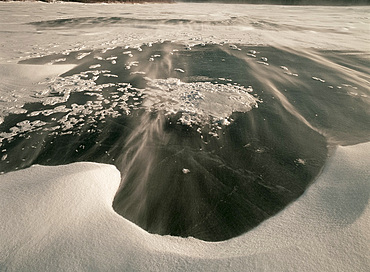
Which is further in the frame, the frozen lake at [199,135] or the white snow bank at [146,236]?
the frozen lake at [199,135]

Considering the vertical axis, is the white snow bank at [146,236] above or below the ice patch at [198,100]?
above

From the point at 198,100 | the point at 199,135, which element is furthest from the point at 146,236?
the point at 198,100

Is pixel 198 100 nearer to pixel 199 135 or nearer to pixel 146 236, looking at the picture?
pixel 199 135

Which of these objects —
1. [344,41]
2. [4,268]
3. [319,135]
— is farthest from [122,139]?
[344,41]

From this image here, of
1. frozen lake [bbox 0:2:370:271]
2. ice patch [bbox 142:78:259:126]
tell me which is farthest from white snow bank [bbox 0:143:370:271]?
ice patch [bbox 142:78:259:126]

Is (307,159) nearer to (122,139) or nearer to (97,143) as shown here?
(122,139)

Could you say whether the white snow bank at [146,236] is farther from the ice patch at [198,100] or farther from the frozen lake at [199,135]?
the ice patch at [198,100]

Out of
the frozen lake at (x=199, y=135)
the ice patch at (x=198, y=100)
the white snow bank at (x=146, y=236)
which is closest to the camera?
the white snow bank at (x=146, y=236)

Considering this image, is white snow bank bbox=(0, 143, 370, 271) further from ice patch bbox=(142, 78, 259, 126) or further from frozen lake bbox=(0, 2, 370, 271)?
ice patch bbox=(142, 78, 259, 126)

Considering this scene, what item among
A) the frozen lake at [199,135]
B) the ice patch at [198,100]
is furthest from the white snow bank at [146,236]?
the ice patch at [198,100]
